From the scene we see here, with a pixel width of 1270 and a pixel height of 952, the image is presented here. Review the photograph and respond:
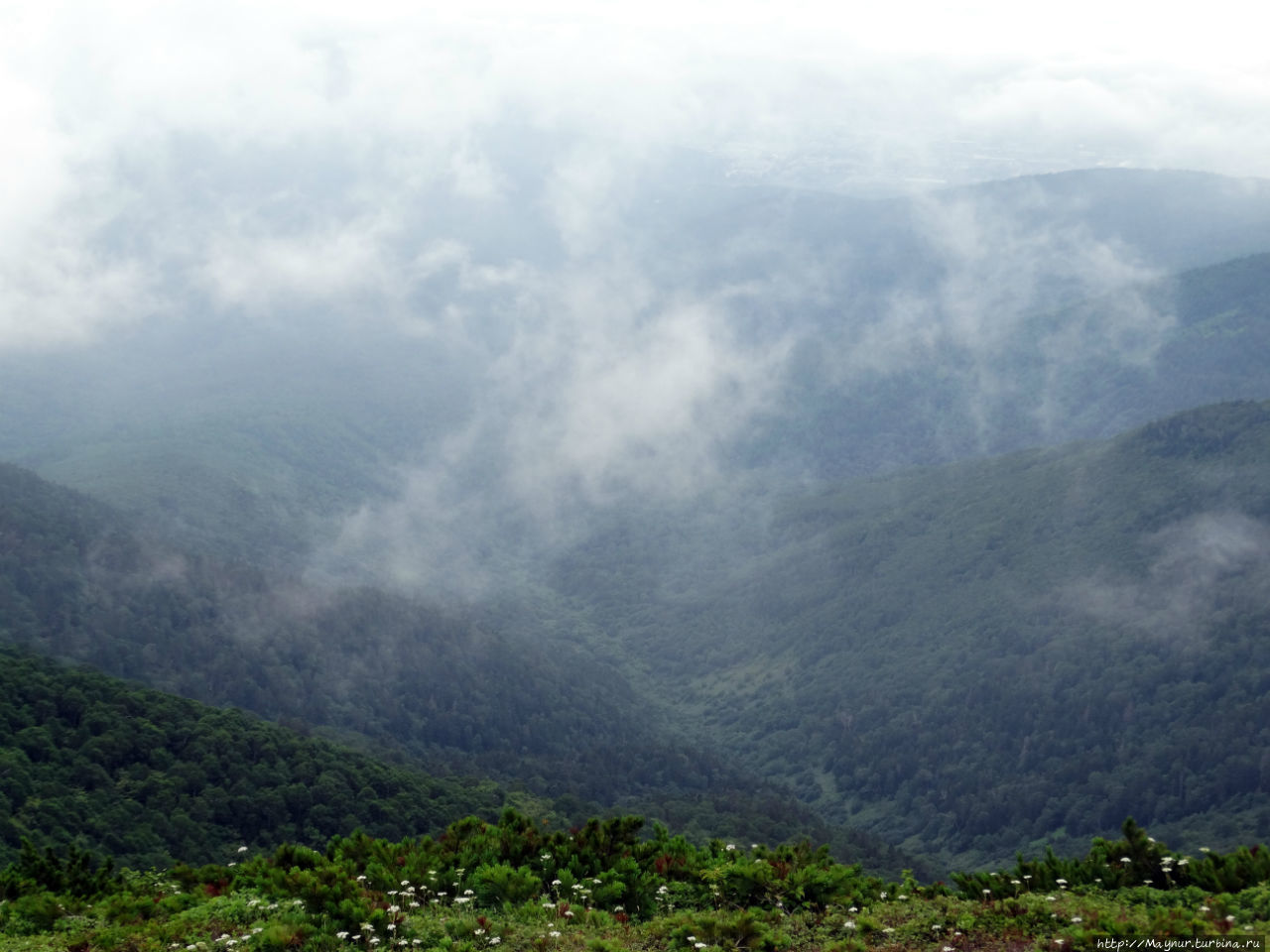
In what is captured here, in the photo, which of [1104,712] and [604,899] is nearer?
[604,899]

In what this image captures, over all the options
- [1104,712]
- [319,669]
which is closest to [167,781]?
[319,669]

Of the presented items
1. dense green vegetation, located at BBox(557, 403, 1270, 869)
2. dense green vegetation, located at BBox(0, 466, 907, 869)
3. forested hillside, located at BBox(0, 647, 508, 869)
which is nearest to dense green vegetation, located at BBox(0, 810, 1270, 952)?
forested hillside, located at BBox(0, 647, 508, 869)

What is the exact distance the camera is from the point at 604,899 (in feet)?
101

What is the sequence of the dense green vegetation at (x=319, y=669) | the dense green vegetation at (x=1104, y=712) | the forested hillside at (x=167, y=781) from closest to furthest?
the forested hillside at (x=167, y=781) → the dense green vegetation at (x=1104, y=712) → the dense green vegetation at (x=319, y=669)

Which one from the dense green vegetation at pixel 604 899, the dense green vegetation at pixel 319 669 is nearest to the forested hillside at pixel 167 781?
the dense green vegetation at pixel 319 669

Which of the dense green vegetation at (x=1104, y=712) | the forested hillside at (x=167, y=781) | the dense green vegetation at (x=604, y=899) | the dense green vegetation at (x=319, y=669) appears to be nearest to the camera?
the dense green vegetation at (x=604, y=899)

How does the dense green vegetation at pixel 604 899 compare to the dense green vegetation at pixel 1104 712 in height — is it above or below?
below

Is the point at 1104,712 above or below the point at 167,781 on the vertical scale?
above

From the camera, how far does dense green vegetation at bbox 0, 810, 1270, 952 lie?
90.2ft

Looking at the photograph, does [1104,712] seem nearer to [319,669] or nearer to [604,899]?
[319,669]

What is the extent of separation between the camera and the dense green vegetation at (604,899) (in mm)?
27484

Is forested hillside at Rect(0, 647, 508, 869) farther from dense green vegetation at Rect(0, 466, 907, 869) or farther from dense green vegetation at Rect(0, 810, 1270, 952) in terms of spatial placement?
dense green vegetation at Rect(0, 810, 1270, 952)

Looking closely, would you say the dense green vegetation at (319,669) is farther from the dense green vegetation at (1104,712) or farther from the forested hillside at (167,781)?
the forested hillside at (167,781)

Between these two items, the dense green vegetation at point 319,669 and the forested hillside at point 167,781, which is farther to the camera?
the dense green vegetation at point 319,669
